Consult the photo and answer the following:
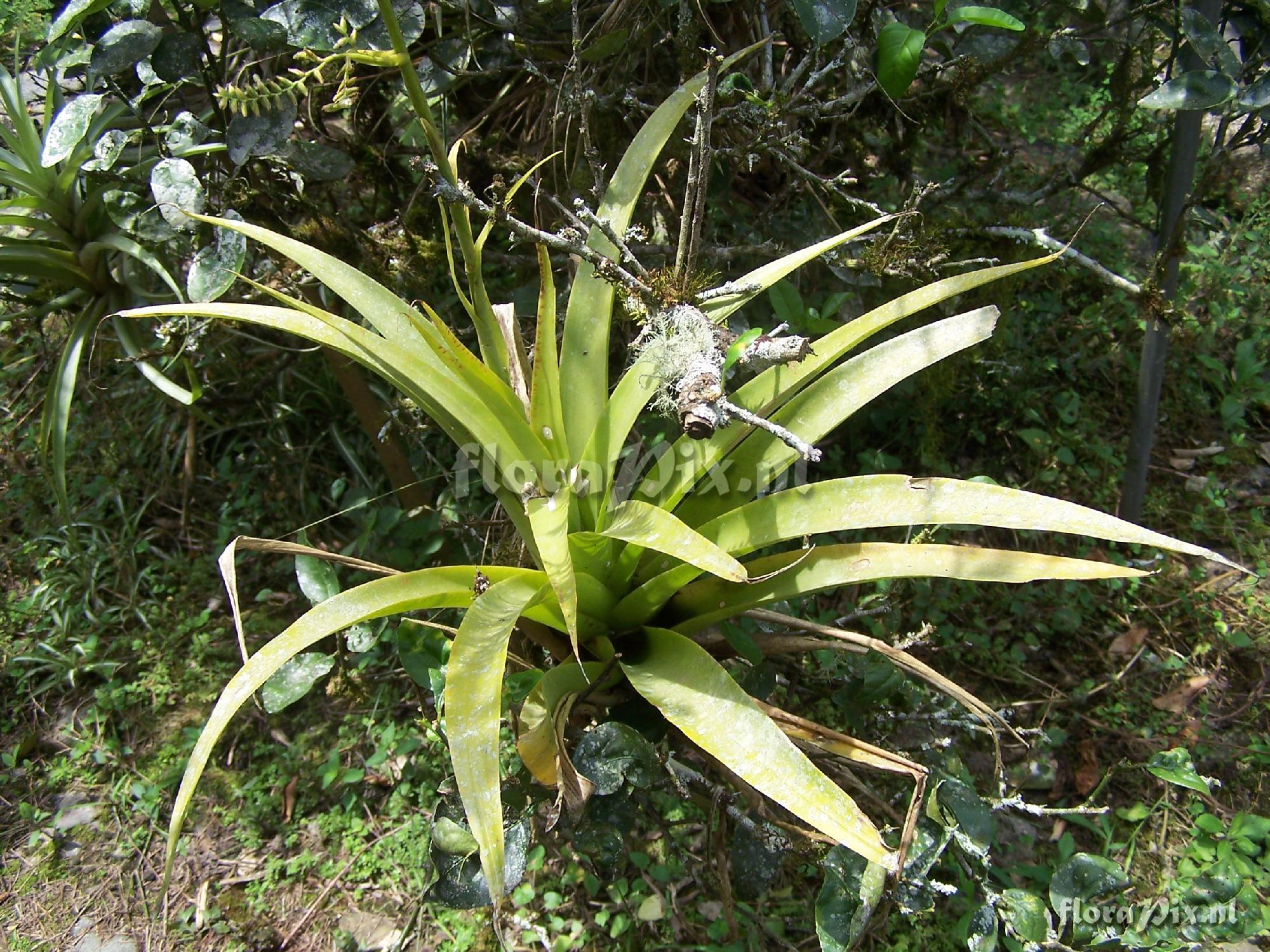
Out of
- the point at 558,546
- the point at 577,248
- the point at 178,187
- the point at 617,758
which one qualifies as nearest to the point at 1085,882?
the point at 617,758

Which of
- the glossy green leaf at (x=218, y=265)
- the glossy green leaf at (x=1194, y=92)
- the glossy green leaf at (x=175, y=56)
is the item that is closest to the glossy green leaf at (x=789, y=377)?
the glossy green leaf at (x=1194, y=92)

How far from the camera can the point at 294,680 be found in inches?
53.2

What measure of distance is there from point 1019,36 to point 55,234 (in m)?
2.04

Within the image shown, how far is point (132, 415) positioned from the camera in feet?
7.22

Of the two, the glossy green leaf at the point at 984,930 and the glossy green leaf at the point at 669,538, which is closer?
the glossy green leaf at the point at 669,538

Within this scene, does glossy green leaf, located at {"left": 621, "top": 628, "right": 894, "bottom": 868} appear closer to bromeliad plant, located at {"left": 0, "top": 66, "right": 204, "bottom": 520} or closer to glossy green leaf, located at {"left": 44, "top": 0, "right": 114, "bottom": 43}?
bromeliad plant, located at {"left": 0, "top": 66, "right": 204, "bottom": 520}

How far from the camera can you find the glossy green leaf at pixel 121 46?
140cm

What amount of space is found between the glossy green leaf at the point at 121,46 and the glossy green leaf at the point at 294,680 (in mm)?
1093

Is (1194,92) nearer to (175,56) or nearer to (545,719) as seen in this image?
(545,719)

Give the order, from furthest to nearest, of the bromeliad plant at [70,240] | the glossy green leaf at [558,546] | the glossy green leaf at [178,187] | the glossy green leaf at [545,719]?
the bromeliad plant at [70,240], the glossy green leaf at [178,187], the glossy green leaf at [545,719], the glossy green leaf at [558,546]

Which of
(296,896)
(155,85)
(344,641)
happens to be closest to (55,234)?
(155,85)

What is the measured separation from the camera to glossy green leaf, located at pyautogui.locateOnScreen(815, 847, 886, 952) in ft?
3.33

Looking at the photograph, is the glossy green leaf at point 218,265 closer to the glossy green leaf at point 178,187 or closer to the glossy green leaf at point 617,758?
the glossy green leaf at point 178,187

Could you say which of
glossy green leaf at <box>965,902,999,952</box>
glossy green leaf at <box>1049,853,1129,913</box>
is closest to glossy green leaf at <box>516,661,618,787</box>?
glossy green leaf at <box>965,902,999,952</box>
